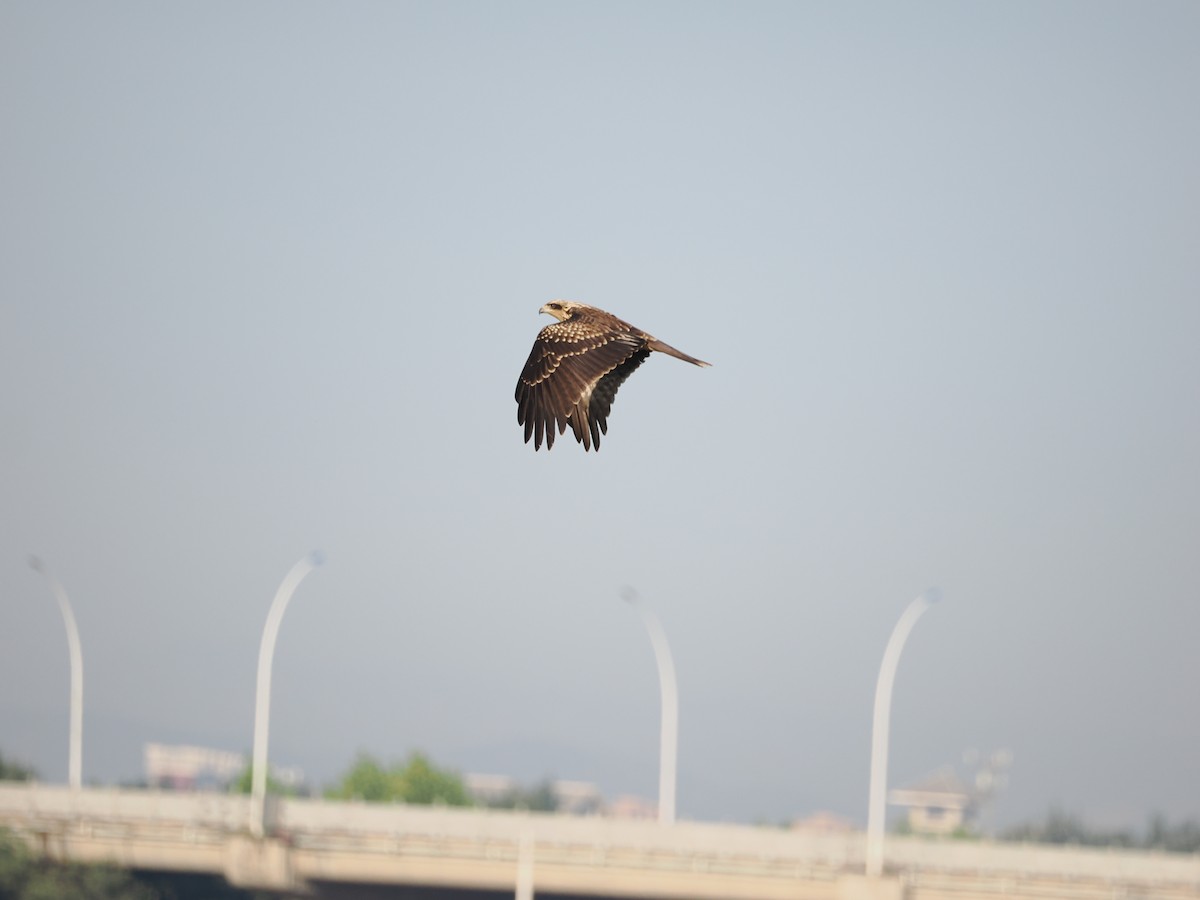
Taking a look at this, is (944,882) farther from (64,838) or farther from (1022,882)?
(64,838)

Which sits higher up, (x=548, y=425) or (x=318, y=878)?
(x=548, y=425)

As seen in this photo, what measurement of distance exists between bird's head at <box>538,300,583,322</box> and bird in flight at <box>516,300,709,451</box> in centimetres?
71

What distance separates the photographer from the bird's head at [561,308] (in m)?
21.5

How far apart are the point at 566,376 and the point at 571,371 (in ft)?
0.24

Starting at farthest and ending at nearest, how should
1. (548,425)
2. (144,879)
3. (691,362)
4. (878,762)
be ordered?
(144,879), (878,762), (548,425), (691,362)

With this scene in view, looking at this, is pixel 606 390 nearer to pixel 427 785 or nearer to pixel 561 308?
pixel 561 308

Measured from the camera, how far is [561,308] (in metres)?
21.7

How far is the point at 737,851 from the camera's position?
229 feet

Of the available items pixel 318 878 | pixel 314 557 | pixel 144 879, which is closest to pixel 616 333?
pixel 314 557

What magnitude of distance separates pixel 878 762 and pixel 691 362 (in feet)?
186

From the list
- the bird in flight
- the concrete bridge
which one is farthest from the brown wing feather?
the concrete bridge

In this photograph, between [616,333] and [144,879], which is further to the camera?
[144,879]

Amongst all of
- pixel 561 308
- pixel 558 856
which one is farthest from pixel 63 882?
pixel 561 308

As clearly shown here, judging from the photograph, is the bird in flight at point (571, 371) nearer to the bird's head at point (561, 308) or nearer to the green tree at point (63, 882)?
the bird's head at point (561, 308)
